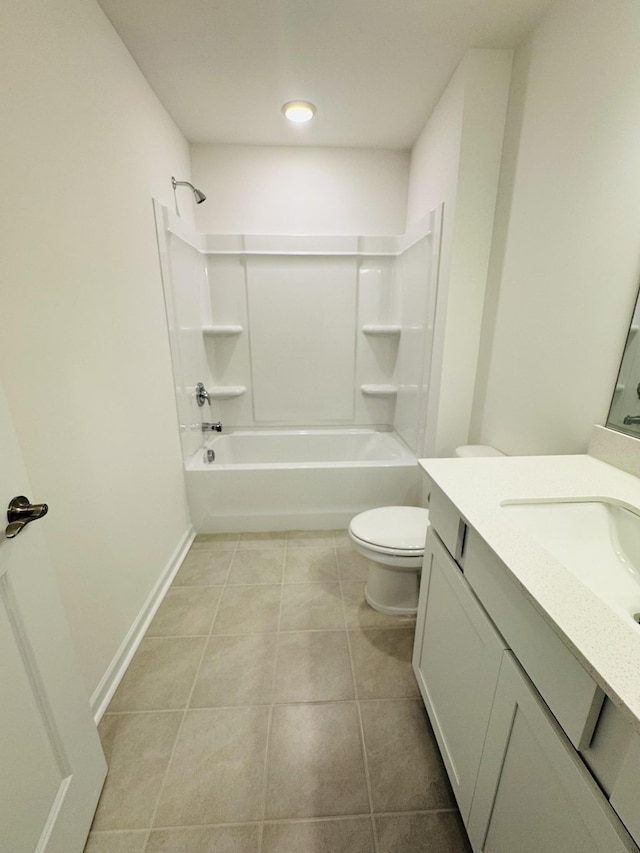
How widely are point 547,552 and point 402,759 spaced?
937 millimetres

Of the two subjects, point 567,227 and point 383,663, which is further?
point 383,663

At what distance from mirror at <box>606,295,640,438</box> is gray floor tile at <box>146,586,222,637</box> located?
182 cm

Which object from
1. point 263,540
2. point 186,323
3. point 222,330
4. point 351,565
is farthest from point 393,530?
point 222,330

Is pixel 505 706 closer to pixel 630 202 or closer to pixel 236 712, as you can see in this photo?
pixel 236 712

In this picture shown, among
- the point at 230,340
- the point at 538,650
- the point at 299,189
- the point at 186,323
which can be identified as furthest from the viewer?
the point at 230,340

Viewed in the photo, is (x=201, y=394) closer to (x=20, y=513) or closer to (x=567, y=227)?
(x=20, y=513)

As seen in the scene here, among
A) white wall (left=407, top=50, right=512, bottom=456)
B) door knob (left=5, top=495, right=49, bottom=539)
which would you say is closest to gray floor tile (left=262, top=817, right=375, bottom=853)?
door knob (left=5, top=495, right=49, bottom=539)

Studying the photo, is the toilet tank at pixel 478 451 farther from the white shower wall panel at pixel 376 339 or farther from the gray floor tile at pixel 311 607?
the white shower wall panel at pixel 376 339

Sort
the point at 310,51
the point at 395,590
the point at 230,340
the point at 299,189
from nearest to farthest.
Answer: the point at 310,51
the point at 395,590
the point at 299,189
the point at 230,340

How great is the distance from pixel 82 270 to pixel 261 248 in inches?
64.6

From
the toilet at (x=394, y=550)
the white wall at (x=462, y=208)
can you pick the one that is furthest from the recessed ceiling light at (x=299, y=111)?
the toilet at (x=394, y=550)

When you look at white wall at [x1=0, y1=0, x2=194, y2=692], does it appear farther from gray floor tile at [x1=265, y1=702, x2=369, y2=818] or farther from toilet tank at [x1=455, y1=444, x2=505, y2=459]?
toilet tank at [x1=455, y1=444, x2=505, y2=459]

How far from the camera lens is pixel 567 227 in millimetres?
1251

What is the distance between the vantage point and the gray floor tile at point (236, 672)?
4.23 feet
